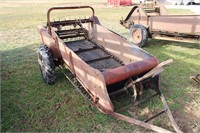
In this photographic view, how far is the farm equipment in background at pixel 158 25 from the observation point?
598 cm

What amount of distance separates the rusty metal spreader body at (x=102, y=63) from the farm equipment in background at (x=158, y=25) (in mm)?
2266

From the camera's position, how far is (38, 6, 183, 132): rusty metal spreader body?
10.1 feet

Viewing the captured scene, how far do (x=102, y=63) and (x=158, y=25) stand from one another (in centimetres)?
303

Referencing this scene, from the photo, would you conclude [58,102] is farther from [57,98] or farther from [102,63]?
[102,63]

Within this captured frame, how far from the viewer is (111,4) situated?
22.4m

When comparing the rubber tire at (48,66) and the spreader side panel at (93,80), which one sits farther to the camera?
the rubber tire at (48,66)

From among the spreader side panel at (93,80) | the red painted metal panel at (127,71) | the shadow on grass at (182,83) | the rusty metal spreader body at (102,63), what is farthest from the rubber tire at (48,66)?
the shadow on grass at (182,83)

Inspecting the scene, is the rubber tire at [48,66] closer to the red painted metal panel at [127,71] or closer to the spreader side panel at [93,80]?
the spreader side panel at [93,80]

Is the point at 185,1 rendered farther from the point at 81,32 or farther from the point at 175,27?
the point at 81,32

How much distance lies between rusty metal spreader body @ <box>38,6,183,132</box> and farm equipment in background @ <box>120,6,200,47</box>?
2.27 meters

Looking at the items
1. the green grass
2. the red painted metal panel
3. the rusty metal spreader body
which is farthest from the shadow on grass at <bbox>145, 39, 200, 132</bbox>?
the red painted metal panel

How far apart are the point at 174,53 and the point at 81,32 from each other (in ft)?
9.29

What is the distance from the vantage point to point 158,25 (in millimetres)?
6664

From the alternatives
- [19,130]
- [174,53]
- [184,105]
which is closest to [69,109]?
[19,130]
